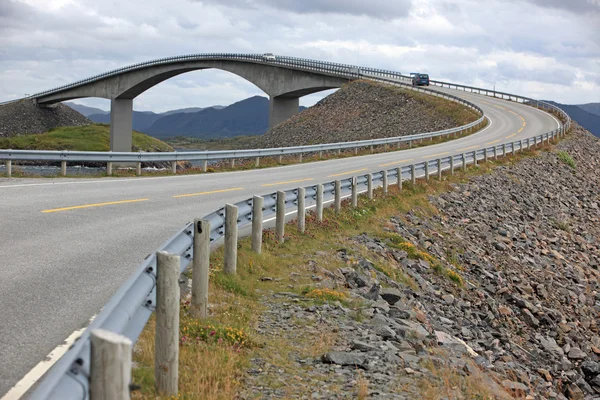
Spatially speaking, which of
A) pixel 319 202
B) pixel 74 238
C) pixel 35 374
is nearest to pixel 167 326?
pixel 35 374

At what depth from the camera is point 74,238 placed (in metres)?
10.5

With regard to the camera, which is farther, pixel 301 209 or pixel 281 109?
pixel 281 109

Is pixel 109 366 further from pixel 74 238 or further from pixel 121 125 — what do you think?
pixel 121 125

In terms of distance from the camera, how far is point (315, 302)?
8859mm

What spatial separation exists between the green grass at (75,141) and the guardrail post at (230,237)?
6524 cm

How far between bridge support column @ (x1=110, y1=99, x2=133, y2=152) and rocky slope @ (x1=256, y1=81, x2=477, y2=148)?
28.7 metres

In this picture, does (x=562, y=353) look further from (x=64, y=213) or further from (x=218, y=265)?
(x=64, y=213)

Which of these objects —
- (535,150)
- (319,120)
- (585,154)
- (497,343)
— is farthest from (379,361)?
(319,120)

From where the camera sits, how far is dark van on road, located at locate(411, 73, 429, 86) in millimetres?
73338

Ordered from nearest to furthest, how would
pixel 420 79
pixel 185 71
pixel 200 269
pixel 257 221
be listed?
pixel 200 269
pixel 257 221
pixel 420 79
pixel 185 71

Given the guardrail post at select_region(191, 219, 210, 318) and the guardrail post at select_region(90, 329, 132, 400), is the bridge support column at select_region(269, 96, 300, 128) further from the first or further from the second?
the guardrail post at select_region(90, 329, 132, 400)

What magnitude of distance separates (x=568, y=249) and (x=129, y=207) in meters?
16.9

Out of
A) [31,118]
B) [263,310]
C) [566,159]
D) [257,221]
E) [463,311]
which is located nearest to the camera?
[263,310]

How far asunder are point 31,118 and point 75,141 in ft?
98.1
